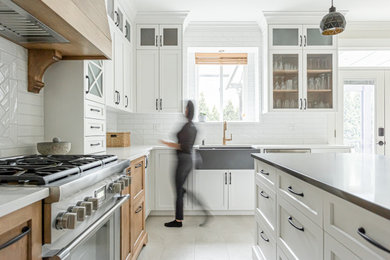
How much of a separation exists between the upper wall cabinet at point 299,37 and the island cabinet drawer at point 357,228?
3.18m

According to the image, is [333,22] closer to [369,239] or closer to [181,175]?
[369,239]

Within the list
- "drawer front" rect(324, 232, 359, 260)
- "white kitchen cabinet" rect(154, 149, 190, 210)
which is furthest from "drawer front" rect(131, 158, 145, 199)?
"drawer front" rect(324, 232, 359, 260)

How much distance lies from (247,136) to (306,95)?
104 centimetres

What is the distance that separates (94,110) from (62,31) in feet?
2.53

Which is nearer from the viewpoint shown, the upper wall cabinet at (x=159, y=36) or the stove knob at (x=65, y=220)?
the stove knob at (x=65, y=220)

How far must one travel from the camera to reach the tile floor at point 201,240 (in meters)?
2.39

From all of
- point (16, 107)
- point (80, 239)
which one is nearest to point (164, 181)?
Result: point (16, 107)

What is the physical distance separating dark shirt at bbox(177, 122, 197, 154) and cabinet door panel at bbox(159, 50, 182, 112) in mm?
744

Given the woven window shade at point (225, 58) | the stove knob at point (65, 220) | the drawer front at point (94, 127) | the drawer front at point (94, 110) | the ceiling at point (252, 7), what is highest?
the ceiling at point (252, 7)

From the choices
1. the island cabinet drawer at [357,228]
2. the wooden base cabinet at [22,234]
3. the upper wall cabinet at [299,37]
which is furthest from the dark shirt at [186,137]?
the wooden base cabinet at [22,234]

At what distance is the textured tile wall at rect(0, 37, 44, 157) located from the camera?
4.87 ft

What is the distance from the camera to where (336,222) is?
0.98 m

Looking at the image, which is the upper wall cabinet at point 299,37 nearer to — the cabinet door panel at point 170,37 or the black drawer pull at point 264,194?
the cabinet door panel at point 170,37

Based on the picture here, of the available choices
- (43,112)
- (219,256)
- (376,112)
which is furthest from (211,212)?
(376,112)
